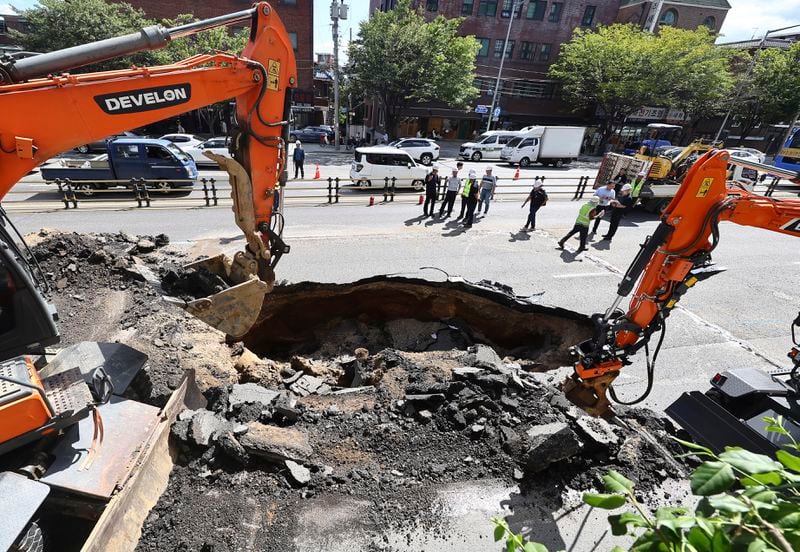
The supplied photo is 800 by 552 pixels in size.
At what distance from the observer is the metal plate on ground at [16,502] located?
8.67 ft

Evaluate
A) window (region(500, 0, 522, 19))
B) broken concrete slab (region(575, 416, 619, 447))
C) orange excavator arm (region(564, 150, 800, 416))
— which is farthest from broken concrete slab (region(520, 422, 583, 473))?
window (region(500, 0, 522, 19))

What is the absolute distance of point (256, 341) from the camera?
286 inches

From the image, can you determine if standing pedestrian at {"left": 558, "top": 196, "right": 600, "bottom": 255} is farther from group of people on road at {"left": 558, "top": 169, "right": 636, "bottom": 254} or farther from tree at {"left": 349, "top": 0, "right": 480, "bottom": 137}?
tree at {"left": 349, "top": 0, "right": 480, "bottom": 137}

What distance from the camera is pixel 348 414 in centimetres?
473

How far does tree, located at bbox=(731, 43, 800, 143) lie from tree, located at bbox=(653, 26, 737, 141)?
2036mm

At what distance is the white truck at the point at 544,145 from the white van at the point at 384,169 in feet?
47.2

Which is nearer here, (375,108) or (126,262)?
(126,262)

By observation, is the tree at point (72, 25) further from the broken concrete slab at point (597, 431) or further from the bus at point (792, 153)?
the bus at point (792, 153)

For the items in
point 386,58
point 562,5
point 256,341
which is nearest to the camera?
point 256,341

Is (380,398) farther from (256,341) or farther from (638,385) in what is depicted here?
(638,385)

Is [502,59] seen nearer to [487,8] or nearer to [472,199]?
[487,8]

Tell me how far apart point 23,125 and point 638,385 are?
833cm

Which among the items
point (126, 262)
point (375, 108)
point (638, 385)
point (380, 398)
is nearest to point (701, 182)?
point (638, 385)

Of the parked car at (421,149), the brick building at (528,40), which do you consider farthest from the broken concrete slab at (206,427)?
the brick building at (528,40)
